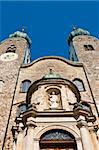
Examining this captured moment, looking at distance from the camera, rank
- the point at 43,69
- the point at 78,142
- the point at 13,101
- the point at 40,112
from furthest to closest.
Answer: the point at 43,69, the point at 13,101, the point at 40,112, the point at 78,142

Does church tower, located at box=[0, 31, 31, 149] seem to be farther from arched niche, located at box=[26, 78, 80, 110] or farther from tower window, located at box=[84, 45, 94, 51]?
tower window, located at box=[84, 45, 94, 51]

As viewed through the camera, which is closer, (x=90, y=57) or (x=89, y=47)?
(x=90, y=57)

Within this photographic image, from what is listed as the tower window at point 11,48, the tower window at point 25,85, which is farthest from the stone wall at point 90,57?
the tower window at point 11,48

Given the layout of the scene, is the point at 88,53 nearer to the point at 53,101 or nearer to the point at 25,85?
the point at 25,85

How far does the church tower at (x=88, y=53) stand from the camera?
22475mm

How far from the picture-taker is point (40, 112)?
14766 millimetres

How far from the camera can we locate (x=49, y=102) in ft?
54.2

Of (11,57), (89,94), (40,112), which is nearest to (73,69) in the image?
(89,94)

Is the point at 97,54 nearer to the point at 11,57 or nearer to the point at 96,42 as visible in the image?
the point at 96,42

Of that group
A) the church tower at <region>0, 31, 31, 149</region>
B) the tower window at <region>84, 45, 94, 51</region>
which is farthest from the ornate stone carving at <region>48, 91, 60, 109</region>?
the tower window at <region>84, 45, 94, 51</region>

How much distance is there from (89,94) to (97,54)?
7.55m

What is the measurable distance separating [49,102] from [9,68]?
9.44 metres

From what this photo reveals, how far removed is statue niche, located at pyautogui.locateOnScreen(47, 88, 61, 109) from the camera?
1617cm

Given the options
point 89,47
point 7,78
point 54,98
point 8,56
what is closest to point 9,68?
point 7,78
